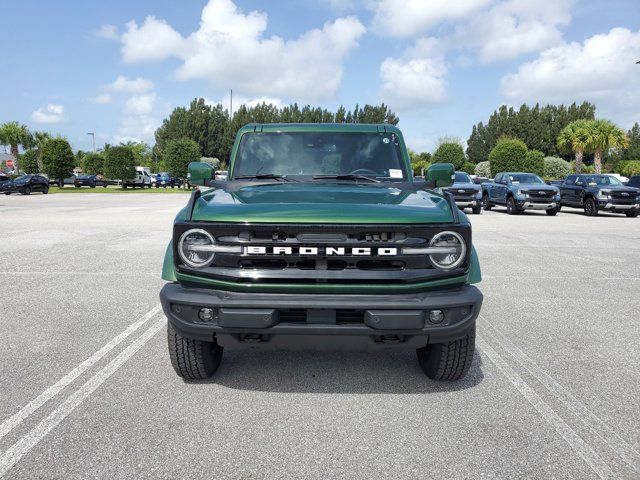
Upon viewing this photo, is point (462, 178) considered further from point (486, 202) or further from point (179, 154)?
point (179, 154)

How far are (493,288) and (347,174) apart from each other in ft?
12.4

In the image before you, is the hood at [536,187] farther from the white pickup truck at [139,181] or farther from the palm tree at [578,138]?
the white pickup truck at [139,181]

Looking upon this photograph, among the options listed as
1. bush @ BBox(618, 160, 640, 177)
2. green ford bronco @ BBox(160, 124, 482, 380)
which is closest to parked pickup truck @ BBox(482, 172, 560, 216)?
green ford bronco @ BBox(160, 124, 482, 380)

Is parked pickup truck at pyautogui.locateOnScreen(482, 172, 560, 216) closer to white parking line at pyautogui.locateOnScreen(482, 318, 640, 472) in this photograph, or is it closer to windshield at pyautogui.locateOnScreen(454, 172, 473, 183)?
windshield at pyautogui.locateOnScreen(454, 172, 473, 183)

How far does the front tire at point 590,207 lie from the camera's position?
2362 cm

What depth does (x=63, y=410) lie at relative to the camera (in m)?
3.54

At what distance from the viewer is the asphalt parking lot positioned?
2918 millimetres

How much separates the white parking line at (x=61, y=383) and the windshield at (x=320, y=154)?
181 centimetres

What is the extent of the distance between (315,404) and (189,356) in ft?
3.01

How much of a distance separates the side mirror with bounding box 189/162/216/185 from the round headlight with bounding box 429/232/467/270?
2.20 meters

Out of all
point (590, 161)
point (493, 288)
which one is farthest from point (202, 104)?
point (493, 288)

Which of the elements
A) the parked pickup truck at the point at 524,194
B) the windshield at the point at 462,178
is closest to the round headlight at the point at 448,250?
the parked pickup truck at the point at 524,194

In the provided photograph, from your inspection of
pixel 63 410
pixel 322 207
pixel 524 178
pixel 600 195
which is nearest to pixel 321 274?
pixel 322 207

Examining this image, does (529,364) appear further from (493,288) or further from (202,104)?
(202,104)
